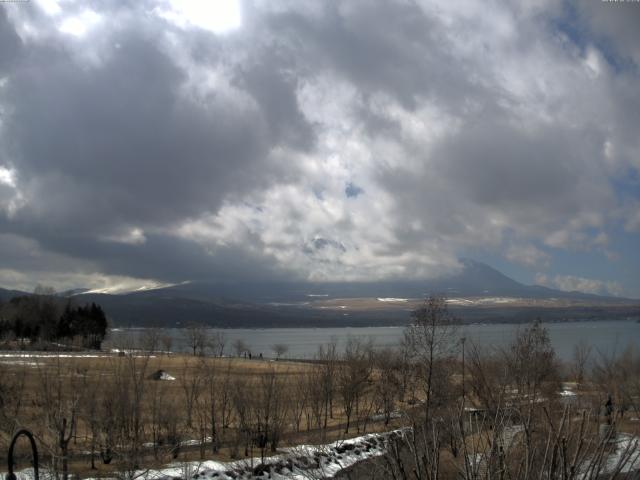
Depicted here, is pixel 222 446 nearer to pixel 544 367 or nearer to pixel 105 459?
pixel 105 459

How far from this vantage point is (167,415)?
1261 inches

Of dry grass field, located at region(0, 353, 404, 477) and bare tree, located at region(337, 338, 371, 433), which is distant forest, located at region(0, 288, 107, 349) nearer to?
bare tree, located at region(337, 338, 371, 433)

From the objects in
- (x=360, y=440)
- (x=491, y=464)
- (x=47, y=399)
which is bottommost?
(x=360, y=440)

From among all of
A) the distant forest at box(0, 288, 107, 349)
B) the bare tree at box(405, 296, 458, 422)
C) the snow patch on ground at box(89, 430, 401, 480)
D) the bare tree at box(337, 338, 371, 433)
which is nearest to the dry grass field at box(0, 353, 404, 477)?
the snow patch on ground at box(89, 430, 401, 480)

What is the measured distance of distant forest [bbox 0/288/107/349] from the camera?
124875 mm

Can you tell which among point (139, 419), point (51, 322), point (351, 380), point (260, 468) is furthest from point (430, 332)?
point (51, 322)

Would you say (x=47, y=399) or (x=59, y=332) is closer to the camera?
(x=47, y=399)

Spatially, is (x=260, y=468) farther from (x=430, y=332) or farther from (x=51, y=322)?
(x=51, y=322)

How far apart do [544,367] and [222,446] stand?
2504 centimetres

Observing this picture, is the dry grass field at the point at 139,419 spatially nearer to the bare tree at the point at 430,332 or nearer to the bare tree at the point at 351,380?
the bare tree at the point at 351,380

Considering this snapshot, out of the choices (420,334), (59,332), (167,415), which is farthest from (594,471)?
(59,332)

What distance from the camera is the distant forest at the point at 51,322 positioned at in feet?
410

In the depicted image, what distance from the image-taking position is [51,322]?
430 feet

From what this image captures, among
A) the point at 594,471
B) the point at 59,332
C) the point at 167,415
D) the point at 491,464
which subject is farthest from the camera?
the point at 59,332
